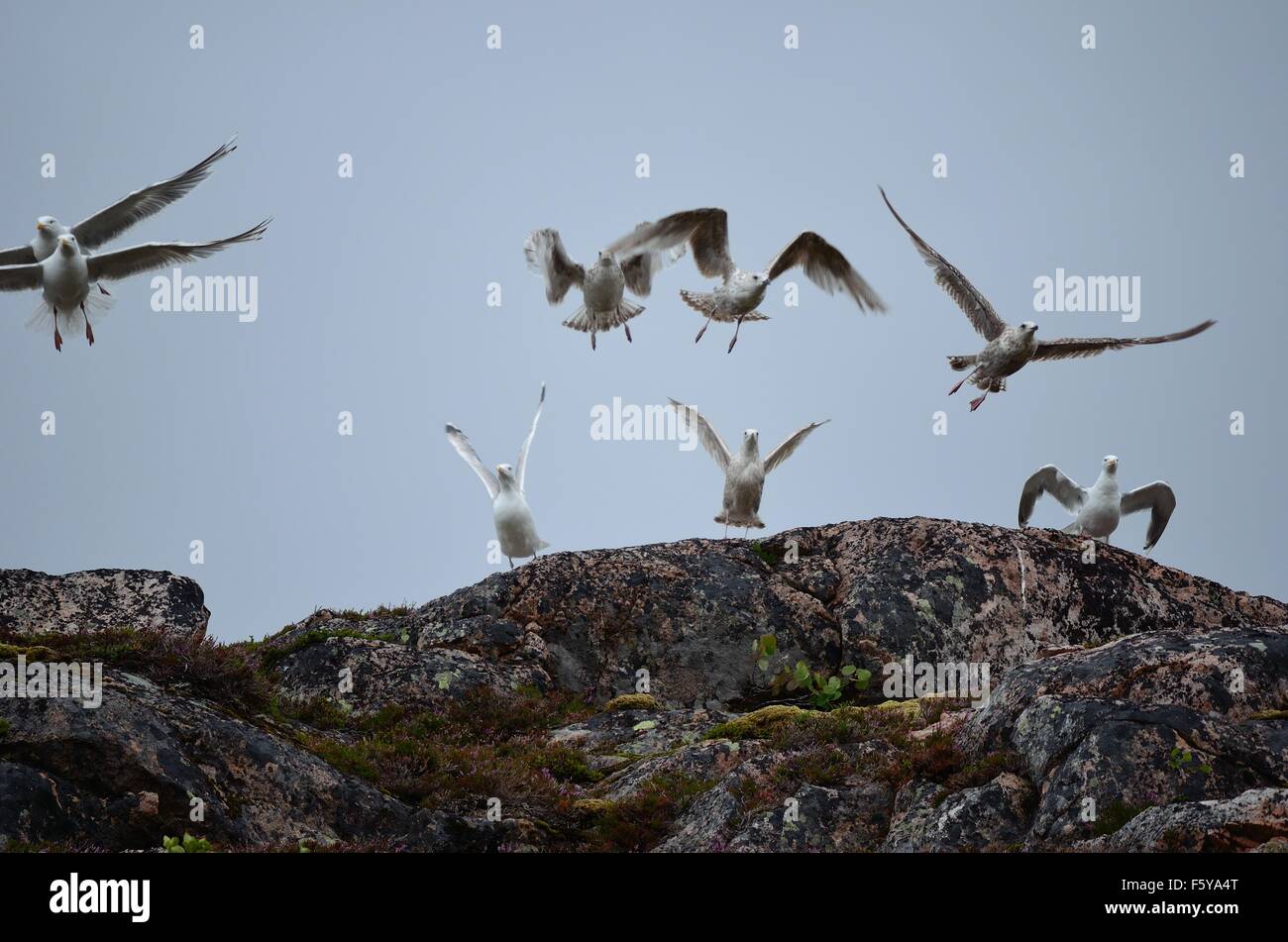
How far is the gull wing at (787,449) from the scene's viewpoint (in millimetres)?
21203

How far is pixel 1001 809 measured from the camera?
36.1 ft

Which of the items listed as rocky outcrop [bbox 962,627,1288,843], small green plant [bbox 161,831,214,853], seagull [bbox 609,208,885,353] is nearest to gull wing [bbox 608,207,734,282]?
seagull [bbox 609,208,885,353]

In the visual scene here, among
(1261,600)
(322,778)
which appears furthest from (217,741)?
(1261,600)

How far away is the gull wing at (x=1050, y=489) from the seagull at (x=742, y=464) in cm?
408

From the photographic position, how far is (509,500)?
20219mm

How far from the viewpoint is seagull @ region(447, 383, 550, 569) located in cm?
2020

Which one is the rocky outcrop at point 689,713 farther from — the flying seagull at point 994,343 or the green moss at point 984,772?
the flying seagull at point 994,343

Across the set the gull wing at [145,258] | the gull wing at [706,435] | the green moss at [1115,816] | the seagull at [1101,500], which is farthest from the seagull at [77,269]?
the green moss at [1115,816]

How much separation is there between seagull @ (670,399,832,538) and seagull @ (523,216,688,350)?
1986mm

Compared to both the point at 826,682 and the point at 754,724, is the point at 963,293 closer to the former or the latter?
the point at 826,682

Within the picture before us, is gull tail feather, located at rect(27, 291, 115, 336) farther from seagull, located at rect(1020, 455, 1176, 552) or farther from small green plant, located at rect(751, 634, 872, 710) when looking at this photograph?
Answer: seagull, located at rect(1020, 455, 1176, 552)
